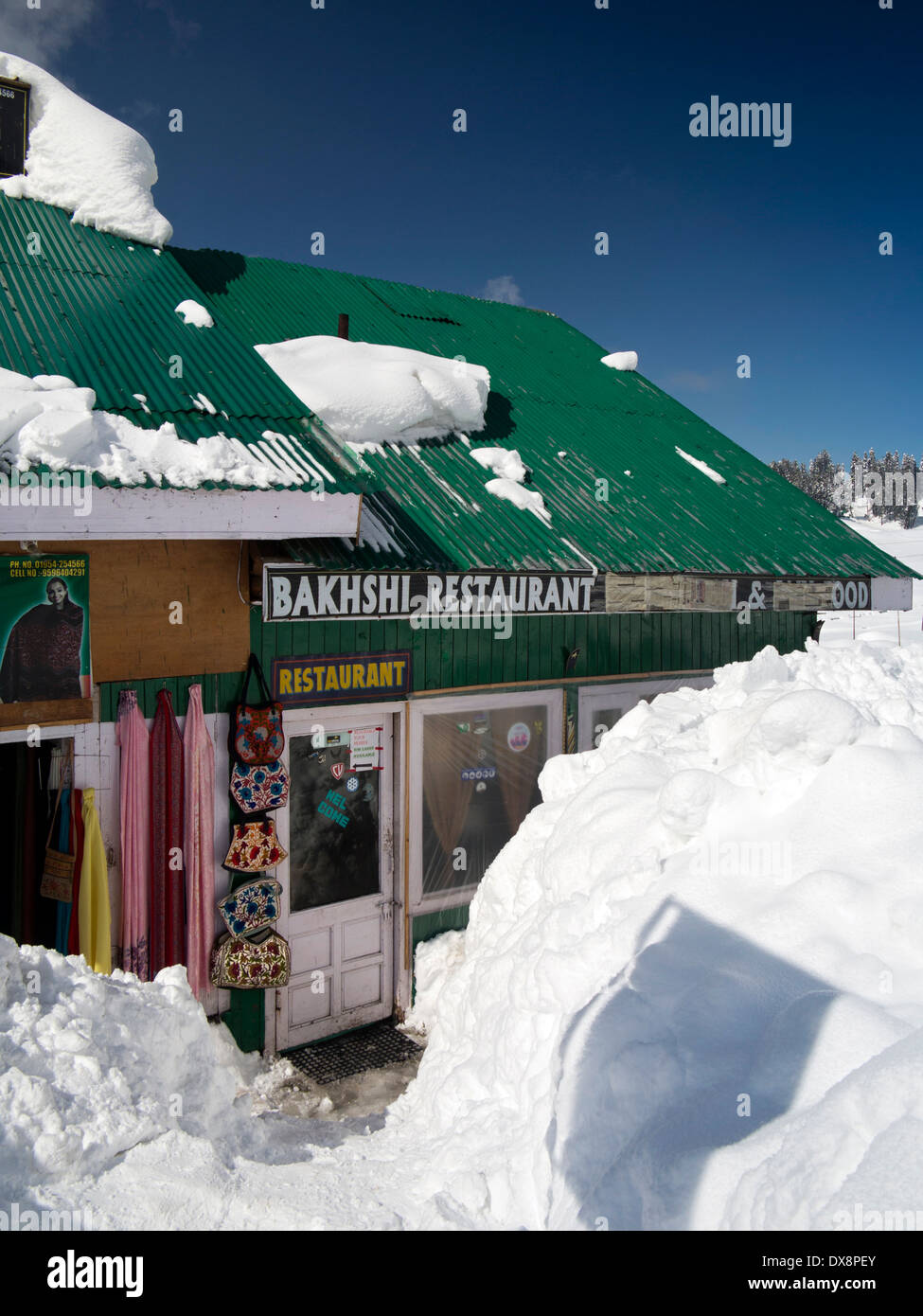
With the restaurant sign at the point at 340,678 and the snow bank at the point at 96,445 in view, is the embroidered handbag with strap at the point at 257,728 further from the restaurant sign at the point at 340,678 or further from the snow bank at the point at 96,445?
the snow bank at the point at 96,445

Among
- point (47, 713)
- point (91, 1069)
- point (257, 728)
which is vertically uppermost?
point (47, 713)

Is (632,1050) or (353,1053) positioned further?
(353,1053)

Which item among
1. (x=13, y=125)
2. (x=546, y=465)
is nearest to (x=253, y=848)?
(x=546, y=465)

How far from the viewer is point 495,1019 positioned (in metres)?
3.83

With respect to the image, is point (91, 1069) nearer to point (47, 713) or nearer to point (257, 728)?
point (47, 713)

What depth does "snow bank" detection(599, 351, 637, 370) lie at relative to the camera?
1120 centimetres

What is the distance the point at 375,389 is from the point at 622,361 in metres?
5.11

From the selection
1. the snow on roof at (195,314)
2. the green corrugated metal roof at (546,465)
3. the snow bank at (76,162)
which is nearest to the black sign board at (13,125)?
the snow bank at (76,162)

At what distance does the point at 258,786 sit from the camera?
6156 millimetres

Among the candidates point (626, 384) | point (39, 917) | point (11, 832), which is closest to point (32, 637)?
point (39, 917)

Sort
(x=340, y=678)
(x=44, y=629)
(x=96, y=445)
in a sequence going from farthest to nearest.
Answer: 1. (x=340, y=678)
2. (x=44, y=629)
3. (x=96, y=445)

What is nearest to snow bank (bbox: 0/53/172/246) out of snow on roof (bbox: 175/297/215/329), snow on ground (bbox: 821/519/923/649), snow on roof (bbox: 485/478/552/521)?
snow on roof (bbox: 175/297/215/329)

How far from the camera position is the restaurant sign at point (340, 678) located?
6.36m

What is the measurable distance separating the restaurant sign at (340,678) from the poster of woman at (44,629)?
1.41 metres
